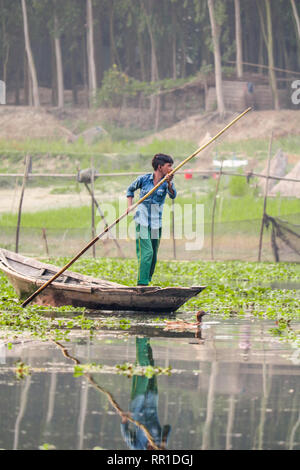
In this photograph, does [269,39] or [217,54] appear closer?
[217,54]

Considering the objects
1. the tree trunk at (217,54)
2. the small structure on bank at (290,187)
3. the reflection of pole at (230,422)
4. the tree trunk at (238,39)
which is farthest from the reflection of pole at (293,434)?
the tree trunk at (238,39)

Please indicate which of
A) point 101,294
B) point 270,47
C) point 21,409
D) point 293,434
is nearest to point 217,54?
point 270,47

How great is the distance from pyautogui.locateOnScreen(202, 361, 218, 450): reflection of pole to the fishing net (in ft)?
43.7

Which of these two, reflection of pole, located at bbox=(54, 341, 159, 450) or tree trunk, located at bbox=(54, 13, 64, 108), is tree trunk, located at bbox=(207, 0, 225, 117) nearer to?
tree trunk, located at bbox=(54, 13, 64, 108)

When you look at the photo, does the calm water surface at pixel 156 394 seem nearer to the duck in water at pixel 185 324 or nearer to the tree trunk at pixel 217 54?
the duck in water at pixel 185 324

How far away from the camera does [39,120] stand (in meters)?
47.3

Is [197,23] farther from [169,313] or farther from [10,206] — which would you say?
[169,313]

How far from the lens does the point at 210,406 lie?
6.66 metres

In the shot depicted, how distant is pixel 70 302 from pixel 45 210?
21.4m

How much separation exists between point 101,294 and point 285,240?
1054 centimetres

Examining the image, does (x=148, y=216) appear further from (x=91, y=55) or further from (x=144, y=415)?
(x=91, y=55)

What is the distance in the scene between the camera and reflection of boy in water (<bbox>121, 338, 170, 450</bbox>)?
18.8ft

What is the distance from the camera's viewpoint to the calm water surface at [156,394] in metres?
5.85

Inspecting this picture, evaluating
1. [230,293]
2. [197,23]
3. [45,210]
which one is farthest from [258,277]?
[197,23]
